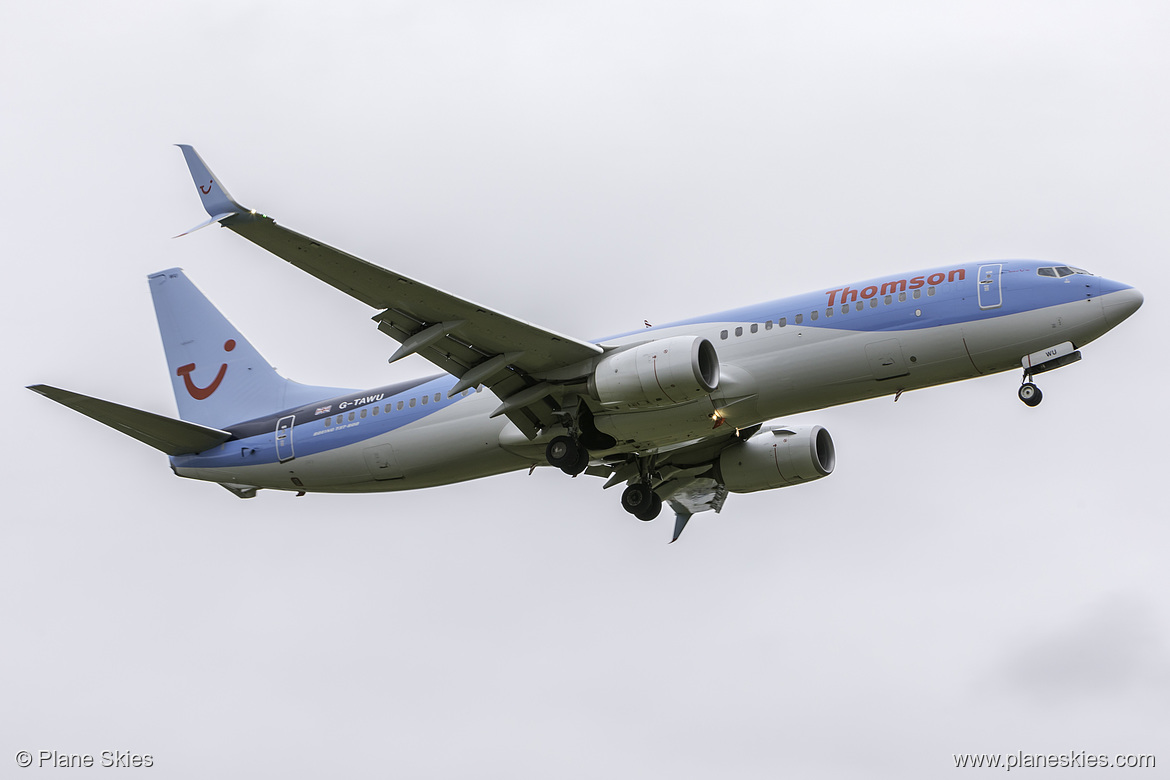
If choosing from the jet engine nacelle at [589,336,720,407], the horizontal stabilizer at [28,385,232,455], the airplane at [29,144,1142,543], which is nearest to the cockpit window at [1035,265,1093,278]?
the airplane at [29,144,1142,543]

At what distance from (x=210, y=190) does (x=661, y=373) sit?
10110 millimetres


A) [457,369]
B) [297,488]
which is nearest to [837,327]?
[457,369]

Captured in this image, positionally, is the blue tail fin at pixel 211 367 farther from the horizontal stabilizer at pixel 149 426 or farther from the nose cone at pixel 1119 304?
the nose cone at pixel 1119 304

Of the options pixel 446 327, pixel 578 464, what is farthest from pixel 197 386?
pixel 578 464

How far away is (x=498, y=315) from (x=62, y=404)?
33.3 ft

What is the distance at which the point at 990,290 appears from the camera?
90.4 ft

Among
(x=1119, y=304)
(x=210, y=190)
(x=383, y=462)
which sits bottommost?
(x=383, y=462)

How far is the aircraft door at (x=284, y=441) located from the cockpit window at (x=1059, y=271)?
62.8ft

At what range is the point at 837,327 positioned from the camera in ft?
92.0

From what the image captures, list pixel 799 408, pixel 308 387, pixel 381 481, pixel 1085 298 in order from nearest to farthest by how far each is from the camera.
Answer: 1. pixel 1085 298
2. pixel 799 408
3. pixel 381 481
4. pixel 308 387

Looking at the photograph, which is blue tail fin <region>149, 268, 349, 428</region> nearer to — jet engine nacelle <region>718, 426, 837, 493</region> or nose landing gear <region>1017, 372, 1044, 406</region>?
jet engine nacelle <region>718, 426, 837, 493</region>

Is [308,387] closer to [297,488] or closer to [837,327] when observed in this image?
[297,488]

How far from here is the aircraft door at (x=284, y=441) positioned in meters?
33.6

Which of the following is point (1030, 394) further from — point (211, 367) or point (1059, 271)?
point (211, 367)
